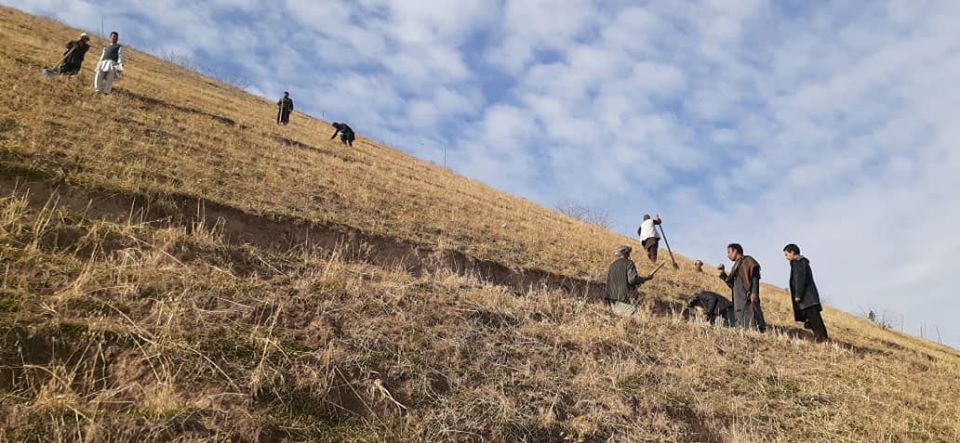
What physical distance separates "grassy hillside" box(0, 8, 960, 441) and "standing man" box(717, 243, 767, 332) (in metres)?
0.93

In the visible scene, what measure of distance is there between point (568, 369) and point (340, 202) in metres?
8.84

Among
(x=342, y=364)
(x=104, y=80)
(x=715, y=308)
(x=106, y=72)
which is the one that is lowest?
(x=342, y=364)

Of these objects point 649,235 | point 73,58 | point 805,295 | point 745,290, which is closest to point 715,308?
point 745,290

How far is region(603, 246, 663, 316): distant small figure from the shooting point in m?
10.2

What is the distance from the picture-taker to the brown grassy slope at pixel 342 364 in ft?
13.6

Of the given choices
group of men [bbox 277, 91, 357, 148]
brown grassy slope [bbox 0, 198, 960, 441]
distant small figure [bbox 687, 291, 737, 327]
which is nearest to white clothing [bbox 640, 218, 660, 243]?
distant small figure [bbox 687, 291, 737, 327]

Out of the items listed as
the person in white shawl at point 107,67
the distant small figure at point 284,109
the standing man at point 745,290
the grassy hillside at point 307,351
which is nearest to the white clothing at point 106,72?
the person in white shawl at point 107,67

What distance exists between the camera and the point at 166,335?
15.6 feet

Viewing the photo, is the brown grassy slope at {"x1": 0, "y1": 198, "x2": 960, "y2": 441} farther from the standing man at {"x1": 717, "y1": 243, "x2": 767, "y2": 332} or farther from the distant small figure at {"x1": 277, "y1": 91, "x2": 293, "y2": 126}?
the distant small figure at {"x1": 277, "y1": 91, "x2": 293, "y2": 126}

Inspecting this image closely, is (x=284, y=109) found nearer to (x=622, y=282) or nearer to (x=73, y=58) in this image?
(x=73, y=58)

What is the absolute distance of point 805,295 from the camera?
397 inches

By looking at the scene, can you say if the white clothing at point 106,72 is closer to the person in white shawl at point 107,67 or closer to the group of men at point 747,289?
the person in white shawl at point 107,67

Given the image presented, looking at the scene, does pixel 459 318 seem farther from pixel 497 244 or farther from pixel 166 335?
pixel 497 244

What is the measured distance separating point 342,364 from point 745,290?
318 inches
